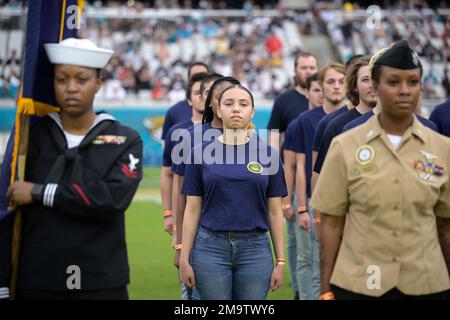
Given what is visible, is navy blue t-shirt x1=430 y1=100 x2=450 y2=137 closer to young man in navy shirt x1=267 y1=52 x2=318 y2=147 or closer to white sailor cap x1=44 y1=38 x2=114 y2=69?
white sailor cap x1=44 y1=38 x2=114 y2=69

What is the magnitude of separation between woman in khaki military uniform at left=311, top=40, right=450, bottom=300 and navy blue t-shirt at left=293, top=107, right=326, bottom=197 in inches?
157

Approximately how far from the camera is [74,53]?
4.79m

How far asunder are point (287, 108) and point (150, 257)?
3504 millimetres

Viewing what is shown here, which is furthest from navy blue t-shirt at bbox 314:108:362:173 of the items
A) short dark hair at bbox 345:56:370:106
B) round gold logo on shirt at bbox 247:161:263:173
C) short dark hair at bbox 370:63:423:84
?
short dark hair at bbox 370:63:423:84

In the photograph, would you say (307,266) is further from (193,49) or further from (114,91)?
(193,49)

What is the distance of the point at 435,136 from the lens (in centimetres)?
481

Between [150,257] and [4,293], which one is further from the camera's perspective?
[150,257]

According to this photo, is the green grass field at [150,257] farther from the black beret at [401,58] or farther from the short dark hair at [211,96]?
the black beret at [401,58]

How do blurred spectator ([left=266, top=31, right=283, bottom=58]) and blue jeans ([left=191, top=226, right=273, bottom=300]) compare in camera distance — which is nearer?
blue jeans ([left=191, top=226, right=273, bottom=300])

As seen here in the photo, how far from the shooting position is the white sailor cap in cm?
479

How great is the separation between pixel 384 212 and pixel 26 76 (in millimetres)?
2075

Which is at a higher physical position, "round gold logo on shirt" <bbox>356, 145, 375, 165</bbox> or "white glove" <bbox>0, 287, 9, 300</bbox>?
"round gold logo on shirt" <bbox>356, 145, 375, 165</bbox>

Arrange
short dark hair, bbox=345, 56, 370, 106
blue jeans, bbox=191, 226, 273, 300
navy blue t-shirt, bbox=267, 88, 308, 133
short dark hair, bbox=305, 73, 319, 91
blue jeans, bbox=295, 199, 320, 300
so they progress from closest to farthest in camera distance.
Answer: blue jeans, bbox=191, 226, 273, 300, short dark hair, bbox=345, 56, 370, 106, blue jeans, bbox=295, 199, 320, 300, short dark hair, bbox=305, 73, 319, 91, navy blue t-shirt, bbox=267, 88, 308, 133

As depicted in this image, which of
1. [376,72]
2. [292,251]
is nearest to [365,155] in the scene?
[376,72]
